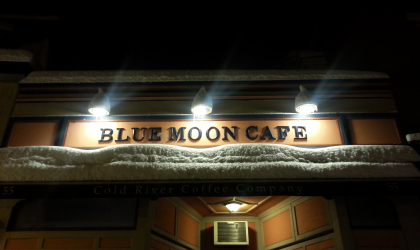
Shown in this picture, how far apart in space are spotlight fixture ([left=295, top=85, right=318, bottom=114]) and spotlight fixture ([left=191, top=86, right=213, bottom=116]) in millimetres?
1396

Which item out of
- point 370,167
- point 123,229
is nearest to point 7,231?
point 123,229

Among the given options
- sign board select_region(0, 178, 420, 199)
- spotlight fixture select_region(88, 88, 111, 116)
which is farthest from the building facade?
spotlight fixture select_region(88, 88, 111, 116)

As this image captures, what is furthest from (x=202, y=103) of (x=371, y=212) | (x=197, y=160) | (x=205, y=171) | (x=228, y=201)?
(x=371, y=212)

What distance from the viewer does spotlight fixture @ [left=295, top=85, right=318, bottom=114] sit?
4.12 metres

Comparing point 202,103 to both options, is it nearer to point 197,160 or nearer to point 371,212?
point 197,160

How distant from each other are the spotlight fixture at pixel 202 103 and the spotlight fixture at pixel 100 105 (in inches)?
54.8

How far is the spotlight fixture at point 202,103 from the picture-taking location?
13.5 ft

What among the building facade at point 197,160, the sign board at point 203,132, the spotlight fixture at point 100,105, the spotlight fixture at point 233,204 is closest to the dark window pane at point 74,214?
the building facade at point 197,160

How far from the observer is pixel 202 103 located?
4121 mm

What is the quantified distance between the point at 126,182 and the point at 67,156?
970mm

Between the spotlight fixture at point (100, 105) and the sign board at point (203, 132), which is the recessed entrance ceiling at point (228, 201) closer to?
the sign board at point (203, 132)

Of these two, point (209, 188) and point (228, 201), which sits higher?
point (228, 201)

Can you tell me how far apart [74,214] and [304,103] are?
3.77m

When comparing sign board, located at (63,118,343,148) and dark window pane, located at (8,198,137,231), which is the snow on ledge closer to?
sign board, located at (63,118,343,148)
